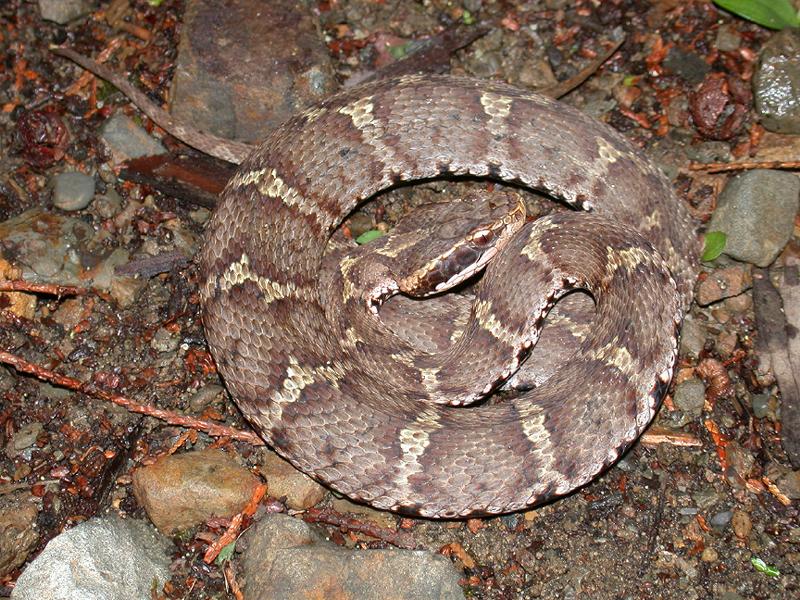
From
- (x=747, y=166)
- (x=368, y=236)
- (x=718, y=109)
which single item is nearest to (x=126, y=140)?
(x=368, y=236)

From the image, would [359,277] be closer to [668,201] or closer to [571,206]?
[571,206]

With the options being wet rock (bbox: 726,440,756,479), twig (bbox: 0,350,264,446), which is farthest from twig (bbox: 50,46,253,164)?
wet rock (bbox: 726,440,756,479)

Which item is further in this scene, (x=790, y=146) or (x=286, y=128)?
(x=790, y=146)

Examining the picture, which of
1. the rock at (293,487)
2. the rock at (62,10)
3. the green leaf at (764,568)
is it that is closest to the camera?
the green leaf at (764,568)

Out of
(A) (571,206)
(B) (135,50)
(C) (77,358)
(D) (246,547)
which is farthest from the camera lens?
(B) (135,50)

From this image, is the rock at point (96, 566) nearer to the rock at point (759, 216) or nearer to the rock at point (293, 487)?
the rock at point (293, 487)

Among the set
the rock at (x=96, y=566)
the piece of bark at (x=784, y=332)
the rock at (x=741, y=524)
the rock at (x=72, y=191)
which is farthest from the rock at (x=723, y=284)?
the rock at (x=72, y=191)

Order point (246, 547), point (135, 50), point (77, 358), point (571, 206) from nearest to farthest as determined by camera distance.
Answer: point (246, 547), point (77, 358), point (571, 206), point (135, 50)

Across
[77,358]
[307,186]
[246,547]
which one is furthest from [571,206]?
[77,358]
